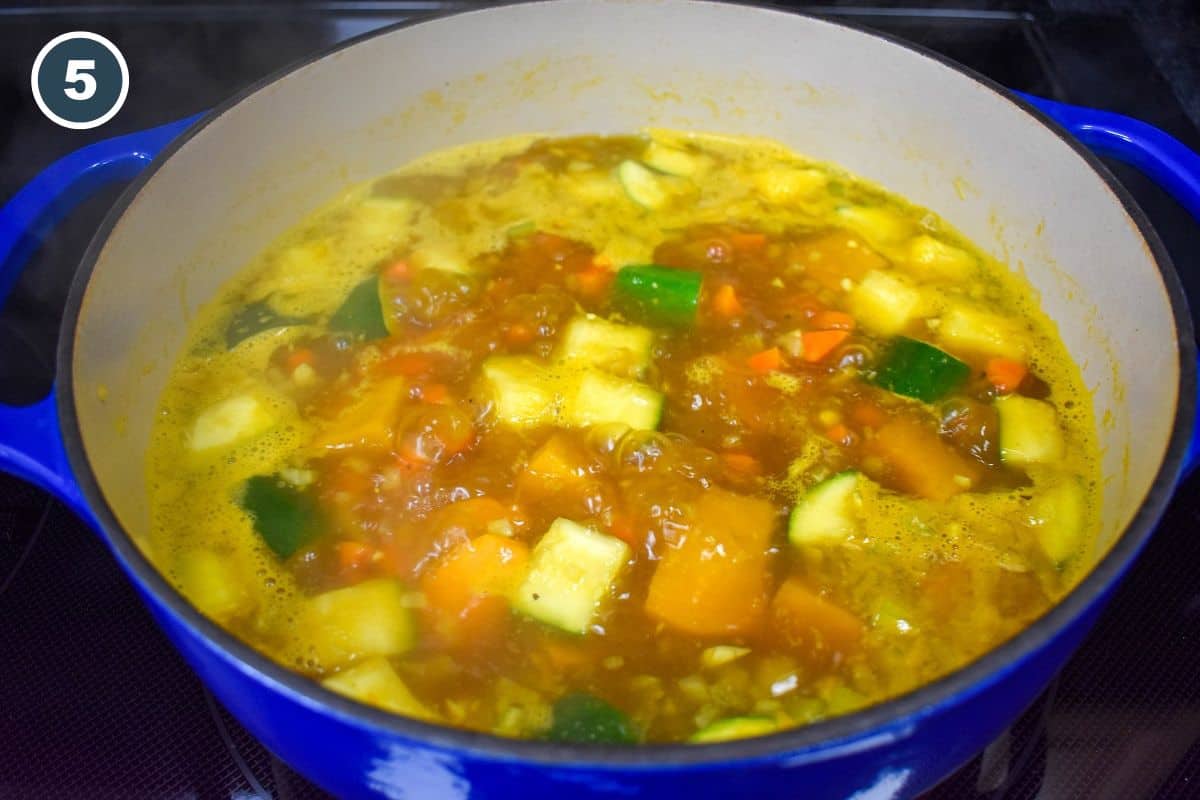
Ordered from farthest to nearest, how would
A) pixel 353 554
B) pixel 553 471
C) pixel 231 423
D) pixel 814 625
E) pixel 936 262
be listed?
pixel 936 262, pixel 231 423, pixel 553 471, pixel 353 554, pixel 814 625

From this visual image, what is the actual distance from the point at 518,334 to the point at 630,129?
83 centimetres

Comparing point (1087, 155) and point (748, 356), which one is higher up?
point (1087, 155)

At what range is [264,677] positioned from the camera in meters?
1.15

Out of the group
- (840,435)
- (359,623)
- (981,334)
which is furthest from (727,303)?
(359,623)

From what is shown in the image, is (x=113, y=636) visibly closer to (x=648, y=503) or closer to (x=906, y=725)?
(x=648, y=503)

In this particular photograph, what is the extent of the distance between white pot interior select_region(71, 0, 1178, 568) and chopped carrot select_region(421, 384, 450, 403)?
534 mm

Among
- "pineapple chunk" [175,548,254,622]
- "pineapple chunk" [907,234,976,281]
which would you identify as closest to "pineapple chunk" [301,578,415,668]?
"pineapple chunk" [175,548,254,622]

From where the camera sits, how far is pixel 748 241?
7.87 ft

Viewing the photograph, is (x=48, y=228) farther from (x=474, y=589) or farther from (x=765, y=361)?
(x=765, y=361)

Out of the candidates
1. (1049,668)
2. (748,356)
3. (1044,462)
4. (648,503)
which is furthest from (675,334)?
(1049,668)

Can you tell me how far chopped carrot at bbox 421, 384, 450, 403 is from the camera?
2.02 metres

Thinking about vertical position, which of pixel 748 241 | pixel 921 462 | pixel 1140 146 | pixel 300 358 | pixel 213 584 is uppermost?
pixel 1140 146

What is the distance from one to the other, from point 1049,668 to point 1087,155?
43.6 inches

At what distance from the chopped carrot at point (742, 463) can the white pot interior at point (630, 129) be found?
1.98 feet
